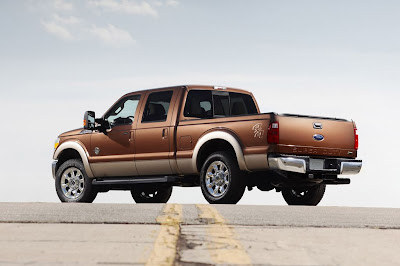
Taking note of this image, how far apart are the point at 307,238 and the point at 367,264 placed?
124cm

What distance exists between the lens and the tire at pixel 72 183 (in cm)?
1417

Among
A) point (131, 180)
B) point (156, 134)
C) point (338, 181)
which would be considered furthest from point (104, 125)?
point (338, 181)

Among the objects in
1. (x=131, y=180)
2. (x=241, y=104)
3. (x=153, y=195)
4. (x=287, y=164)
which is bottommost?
(x=153, y=195)

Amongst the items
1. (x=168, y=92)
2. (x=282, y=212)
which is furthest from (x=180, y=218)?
(x=168, y=92)

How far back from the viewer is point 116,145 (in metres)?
13.6

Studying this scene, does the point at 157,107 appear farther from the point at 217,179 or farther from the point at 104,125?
the point at 217,179

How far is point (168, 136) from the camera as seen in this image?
41.1 ft

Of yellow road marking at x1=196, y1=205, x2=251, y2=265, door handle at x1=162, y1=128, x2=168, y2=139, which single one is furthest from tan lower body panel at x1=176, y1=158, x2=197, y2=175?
yellow road marking at x1=196, y1=205, x2=251, y2=265

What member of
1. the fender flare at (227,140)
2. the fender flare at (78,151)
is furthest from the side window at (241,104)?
the fender flare at (78,151)

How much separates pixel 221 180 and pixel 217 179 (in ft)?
0.28

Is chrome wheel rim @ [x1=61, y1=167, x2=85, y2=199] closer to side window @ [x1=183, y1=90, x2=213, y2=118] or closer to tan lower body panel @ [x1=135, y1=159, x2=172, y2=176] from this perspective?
tan lower body panel @ [x1=135, y1=159, x2=172, y2=176]

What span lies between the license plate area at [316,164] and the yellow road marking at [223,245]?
3873 mm

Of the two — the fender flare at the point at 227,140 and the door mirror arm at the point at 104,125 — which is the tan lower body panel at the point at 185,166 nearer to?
the fender flare at the point at 227,140

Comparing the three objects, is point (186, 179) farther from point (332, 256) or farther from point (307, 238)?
point (332, 256)
